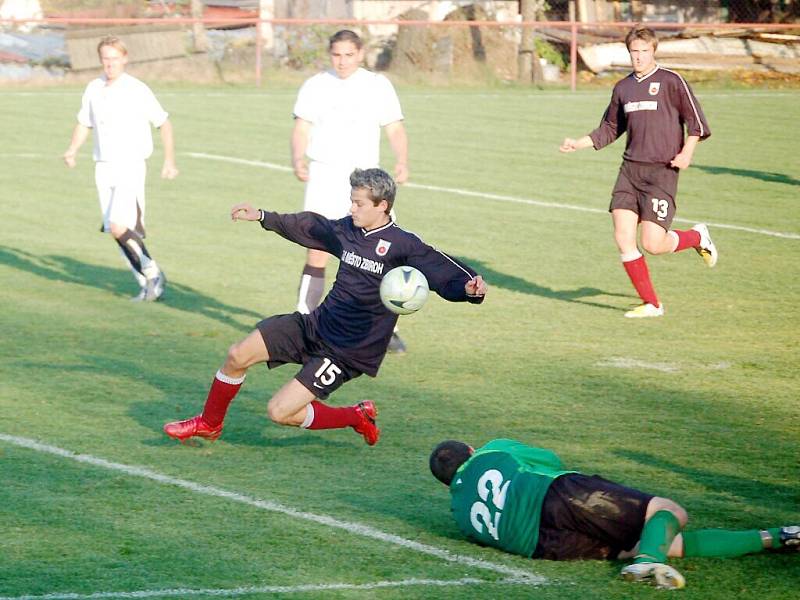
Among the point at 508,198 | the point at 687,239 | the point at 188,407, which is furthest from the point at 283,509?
the point at 508,198

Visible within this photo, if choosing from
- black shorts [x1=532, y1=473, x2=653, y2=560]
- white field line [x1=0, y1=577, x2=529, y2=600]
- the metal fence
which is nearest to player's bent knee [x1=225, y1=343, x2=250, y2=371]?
white field line [x1=0, y1=577, x2=529, y2=600]

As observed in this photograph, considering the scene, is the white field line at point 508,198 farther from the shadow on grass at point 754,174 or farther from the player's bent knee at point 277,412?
the player's bent knee at point 277,412

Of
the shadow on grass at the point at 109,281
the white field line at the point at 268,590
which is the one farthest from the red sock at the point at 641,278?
the white field line at the point at 268,590

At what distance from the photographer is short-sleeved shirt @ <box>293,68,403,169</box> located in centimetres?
1070

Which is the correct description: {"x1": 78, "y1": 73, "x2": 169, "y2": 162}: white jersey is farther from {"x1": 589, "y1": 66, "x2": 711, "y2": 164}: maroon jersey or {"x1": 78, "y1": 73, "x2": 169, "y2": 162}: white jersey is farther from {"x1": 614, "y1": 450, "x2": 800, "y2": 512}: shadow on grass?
{"x1": 614, "y1": 450, "x2": 800, "y2": 512}: shadow on grass

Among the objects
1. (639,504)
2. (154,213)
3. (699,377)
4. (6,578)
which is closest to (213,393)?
(6,578)

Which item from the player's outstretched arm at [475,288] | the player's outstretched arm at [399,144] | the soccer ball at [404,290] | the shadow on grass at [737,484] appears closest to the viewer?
the shadow on grass at [737,484]

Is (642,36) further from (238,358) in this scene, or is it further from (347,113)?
(238,358)

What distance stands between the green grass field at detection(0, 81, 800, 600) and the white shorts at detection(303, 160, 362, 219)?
127 centimetres

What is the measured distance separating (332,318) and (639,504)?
260 cm

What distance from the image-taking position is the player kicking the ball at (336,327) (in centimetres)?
776

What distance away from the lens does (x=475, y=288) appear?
728cm

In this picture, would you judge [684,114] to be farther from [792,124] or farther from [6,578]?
[792,124]

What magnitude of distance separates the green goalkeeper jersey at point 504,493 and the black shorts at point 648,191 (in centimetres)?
588
